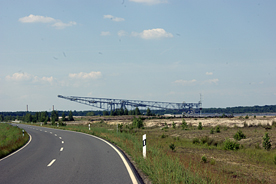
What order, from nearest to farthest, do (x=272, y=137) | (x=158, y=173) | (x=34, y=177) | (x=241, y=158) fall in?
(x=158, y=173) < (x=34, y=177) < (x=241, y=158) < (x=272, y=137)

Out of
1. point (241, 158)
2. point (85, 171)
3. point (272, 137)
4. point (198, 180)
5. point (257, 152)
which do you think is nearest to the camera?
point (198, 180)

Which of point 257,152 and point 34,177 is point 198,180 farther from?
point 257,152

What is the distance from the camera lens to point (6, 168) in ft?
36.9

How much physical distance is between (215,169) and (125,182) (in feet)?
15.4

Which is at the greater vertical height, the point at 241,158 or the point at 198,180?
the point at 198,180

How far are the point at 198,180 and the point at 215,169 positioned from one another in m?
4.29

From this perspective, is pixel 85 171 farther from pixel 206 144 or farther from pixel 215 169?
pixel 206 144

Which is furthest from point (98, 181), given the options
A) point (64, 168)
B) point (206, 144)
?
point (206, 144)

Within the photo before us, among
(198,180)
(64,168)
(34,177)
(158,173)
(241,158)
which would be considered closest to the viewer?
(198,180)

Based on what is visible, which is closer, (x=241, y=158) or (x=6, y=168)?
(x=6, y=168)

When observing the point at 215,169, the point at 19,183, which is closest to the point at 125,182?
the point at 19,183

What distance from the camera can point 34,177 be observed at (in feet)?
29.9

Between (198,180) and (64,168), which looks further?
(64,168)

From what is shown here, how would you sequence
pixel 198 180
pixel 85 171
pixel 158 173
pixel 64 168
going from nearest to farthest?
pixel 198 180, pixel 158 173, pixel 85 171, pixel 64 168
